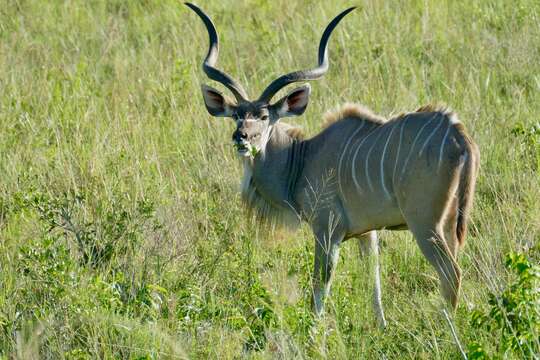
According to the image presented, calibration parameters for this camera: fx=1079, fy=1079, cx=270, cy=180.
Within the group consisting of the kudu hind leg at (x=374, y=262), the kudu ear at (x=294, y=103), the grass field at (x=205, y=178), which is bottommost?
the kudu hind leg at (x=374, y=262)

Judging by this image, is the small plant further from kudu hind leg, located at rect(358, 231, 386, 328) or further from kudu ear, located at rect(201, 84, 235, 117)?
kudu ear, located at rect(201, 84, 235, 117)

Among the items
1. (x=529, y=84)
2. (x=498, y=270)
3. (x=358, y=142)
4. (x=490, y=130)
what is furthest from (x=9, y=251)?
(x=529, y=84)

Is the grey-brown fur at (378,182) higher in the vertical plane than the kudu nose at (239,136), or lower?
lower

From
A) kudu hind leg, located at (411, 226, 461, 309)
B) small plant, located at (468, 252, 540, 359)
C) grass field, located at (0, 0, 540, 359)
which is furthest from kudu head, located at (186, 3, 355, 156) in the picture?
small plant, located at (468, 252, 540, 359)

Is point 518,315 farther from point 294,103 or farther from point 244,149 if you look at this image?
point 294,103

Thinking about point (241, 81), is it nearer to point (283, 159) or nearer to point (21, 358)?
point (283, 159)

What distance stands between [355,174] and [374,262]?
19.4 inches

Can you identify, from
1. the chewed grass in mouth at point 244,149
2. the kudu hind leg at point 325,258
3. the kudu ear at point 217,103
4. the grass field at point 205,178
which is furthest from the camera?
the kudu ear at point 217,103

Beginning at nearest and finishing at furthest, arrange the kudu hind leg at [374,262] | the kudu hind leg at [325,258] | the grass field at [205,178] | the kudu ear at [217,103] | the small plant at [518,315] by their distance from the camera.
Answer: the small plant at [518,315], the grass field at [205,178], the kudu hind leg at [374,262], the kudu hind leg at [325,258], the kudu ear at [217,103]

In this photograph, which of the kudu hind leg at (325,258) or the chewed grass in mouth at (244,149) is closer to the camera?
the kudu hind leg at (325,258)

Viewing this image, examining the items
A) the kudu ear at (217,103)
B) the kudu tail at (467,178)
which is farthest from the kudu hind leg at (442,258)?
the kudu ear at (217,103)

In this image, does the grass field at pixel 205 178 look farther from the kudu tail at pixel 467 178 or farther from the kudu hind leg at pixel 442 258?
the kudu tail at pixel 467 178

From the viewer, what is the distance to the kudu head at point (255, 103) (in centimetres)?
508

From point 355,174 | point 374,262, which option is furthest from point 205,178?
point 374,262
